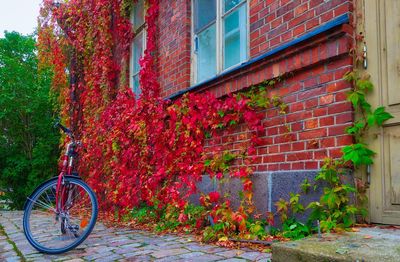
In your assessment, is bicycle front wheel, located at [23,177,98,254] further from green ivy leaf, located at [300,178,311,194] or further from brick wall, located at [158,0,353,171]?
green ivy leaf, located at [300,178,311,194]

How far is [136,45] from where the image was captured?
24.6ft

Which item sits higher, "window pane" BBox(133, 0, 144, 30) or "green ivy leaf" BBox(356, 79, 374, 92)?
"window pane" BBox(133, 0, 144, 30)

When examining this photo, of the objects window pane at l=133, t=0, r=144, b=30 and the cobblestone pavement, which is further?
window pane at l=133, t=0, r=144, b=30

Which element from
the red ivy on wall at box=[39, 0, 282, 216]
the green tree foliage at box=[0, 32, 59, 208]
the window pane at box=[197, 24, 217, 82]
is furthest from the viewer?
the green tree foliage at box=[0, 32, 59, 208]

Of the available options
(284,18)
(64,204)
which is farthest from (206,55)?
(64,204)

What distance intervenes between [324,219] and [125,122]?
3956 mm

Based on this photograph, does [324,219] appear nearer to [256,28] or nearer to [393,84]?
[393,84]

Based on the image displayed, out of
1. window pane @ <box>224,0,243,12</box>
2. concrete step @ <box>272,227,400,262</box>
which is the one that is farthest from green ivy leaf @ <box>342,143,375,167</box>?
window pane @ <box>224,0,243,12</box>

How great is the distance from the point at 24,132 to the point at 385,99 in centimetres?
1029

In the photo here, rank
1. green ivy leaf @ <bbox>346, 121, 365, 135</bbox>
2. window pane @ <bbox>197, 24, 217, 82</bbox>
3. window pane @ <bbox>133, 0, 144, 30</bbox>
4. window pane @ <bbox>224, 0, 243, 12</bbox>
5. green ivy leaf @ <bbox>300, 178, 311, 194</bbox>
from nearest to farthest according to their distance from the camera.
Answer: green ivy leaf @ <bbox>346, 121, 365, 135</bbox>, green ivy leaf @ <bbox>300, 178, 311, 194</bbox>, window pane @ <bbox>224, 0, 243, 12</bbox>, window pane @ <bbox>197, 24, 217, 82</bbox>, window pane @ <bbox>133, 0, 144, 30</bbox>

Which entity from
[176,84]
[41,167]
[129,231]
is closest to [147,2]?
[176,84]

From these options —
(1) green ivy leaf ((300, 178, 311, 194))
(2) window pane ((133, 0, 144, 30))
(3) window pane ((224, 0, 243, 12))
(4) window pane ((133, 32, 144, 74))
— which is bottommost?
(1) green ivy leaf ((300, 178, 311, 194))

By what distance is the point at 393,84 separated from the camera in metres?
2.71

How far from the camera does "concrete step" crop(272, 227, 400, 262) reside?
1843 millimetres
